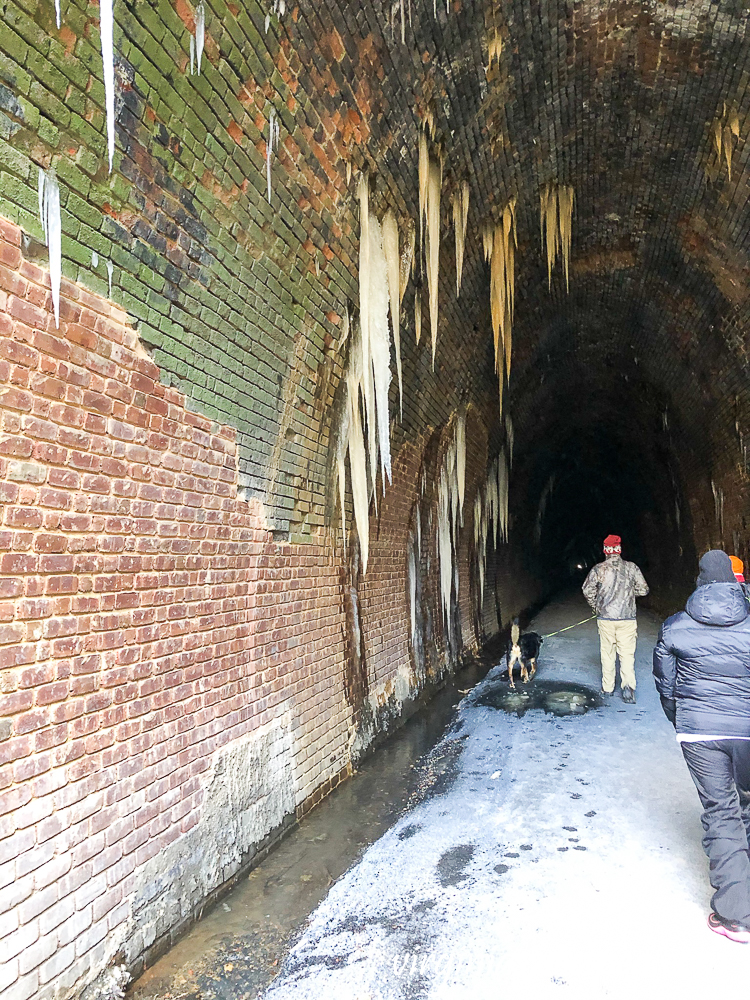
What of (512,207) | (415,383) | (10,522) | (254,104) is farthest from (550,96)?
(10,522)

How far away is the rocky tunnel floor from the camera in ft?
9.29

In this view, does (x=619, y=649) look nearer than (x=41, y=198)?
No

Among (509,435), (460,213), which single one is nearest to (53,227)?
(460,213)

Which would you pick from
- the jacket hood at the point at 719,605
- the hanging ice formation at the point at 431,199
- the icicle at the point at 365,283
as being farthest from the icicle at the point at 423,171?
Result: the jacket hood at the point at 719,605

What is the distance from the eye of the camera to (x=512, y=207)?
7.11m

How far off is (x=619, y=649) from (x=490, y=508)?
17.3 feet

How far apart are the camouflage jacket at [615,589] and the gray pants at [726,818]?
4799 millimetres

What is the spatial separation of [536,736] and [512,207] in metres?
5.27

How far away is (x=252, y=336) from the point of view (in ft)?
14.2

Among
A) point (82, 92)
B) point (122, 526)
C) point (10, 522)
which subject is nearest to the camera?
point (10, 522)

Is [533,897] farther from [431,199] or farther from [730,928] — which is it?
[431,199]

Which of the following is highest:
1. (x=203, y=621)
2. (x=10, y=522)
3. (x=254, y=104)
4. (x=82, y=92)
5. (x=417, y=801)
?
(x=254, y=104)

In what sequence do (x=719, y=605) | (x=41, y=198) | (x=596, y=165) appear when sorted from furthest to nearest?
1. (x=596, y=165)
2. (x=719, y=605)
3. (x=41, y=198)

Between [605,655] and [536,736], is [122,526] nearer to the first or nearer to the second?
[536,736]
